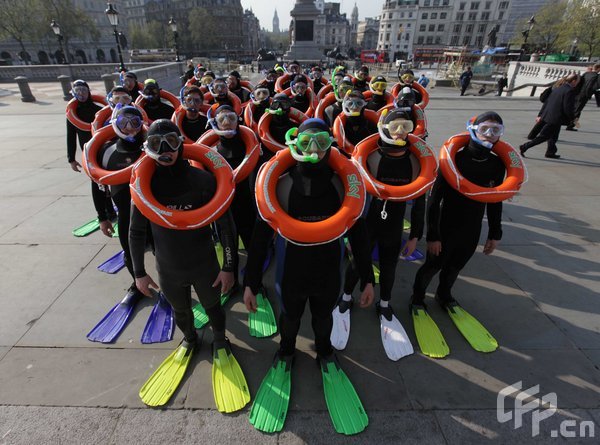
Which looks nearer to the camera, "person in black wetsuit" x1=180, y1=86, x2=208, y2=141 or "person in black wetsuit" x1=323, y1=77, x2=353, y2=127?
"person in black wetsuit" x1=180, y1=86, x2=208, y2=141

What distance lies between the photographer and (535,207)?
673cm

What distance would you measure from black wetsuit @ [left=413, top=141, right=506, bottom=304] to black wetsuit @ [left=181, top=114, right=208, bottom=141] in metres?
3.82

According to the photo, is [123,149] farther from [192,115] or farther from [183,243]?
[192,115]

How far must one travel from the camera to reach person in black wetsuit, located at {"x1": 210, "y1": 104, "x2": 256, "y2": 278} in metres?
3.95

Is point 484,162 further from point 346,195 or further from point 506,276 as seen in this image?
point 506,276

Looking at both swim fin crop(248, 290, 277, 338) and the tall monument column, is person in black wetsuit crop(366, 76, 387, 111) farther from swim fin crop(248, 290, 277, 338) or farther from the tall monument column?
the tall monument column

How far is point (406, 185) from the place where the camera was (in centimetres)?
328

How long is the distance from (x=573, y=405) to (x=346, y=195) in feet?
9.58

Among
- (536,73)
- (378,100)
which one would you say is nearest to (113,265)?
(378,100)

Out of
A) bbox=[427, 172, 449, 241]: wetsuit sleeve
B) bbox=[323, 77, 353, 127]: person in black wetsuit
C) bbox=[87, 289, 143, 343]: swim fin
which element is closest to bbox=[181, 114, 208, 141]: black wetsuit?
bbox=[323, 77, 353, 127]: person in black wetsuit

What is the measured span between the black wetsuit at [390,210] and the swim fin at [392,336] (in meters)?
0.46

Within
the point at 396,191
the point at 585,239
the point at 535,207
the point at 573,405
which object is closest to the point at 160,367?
Result: the point at 396,191

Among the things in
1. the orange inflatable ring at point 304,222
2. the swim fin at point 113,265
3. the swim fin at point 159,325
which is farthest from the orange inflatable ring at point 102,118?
the orange inflatable ring at point 304,222

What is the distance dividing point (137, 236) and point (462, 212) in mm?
3337
